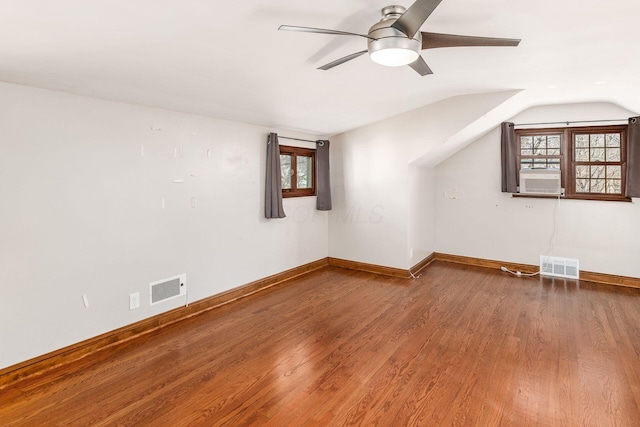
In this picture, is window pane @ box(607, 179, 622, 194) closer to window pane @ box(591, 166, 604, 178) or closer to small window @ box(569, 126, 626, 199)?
small window @ box(569, 126, 626, 199)

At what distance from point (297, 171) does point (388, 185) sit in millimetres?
1389

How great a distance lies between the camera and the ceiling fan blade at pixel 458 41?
6.14ft

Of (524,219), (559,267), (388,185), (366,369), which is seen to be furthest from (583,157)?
(366,369)

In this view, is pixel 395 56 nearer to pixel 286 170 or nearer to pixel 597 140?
pixel 286 170

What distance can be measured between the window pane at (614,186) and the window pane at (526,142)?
1102 millimetres

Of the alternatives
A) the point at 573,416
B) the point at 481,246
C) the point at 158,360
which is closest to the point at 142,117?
the point at 158,360

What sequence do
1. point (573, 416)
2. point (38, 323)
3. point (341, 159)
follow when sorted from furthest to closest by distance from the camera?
1. point (341, 159)
2. point (38, 323)
3. point (573, 416)

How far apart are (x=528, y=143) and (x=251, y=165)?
418cm

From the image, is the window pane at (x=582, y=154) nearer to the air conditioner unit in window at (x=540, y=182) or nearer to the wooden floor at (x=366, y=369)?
the air conditioner unit in window at (x=540, y=182)

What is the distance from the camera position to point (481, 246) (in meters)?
5.52

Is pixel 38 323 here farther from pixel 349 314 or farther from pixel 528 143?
pixel 528 143

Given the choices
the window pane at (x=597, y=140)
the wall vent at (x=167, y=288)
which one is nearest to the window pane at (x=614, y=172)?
the window pane at (x=597, y=140)

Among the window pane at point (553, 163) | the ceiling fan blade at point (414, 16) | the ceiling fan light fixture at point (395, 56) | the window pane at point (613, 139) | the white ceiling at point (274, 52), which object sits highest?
the white ceiling at point (274, 52)

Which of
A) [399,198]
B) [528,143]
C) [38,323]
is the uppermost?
Answer: [528,143]
